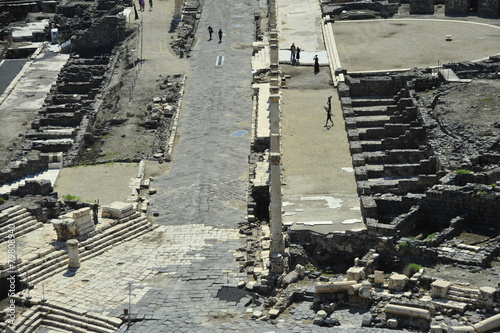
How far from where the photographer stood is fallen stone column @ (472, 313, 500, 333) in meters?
46.8

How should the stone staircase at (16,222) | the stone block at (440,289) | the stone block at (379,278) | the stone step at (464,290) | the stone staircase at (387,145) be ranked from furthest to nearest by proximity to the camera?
the stone staircase at (387,145) < the stone staircase at (16,222) < the stone block at (379,278) < the stone block at (440,289) < the stone step at (464,290)

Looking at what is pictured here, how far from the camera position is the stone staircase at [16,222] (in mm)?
59969

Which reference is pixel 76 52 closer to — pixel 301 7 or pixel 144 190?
pixel 301 7

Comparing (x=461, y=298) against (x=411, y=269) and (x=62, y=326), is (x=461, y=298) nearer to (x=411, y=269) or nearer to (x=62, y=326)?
(x=411, y=269)

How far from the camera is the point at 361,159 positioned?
6569 centimetres

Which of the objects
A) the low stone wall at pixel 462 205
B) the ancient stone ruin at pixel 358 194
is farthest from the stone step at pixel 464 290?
the low stone wall at pixel 462 205

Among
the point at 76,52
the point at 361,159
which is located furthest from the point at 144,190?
the point at 76,52

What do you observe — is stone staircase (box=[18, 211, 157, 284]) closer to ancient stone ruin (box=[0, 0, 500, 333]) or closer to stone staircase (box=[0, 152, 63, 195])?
ancient stone ruin (box=[0, 0, 500, 333])

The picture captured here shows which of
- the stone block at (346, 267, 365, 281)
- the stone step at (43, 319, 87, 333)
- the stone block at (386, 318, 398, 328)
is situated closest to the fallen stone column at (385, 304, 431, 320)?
the stone block at (386, 318, 398, 328)

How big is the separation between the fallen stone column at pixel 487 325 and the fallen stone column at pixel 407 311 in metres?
1.94

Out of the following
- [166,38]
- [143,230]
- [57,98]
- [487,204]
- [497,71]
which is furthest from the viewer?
[166,38]

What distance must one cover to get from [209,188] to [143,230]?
575 cm

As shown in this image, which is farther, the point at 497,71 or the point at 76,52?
the point at 76,52

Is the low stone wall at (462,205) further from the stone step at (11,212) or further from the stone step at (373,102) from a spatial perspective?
the stone step at (11,212)
